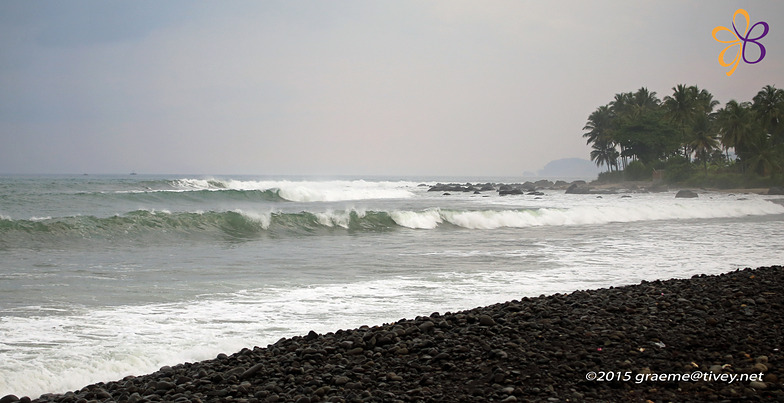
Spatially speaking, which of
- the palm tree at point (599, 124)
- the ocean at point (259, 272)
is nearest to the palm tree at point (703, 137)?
the palm tree at point (599, 124)

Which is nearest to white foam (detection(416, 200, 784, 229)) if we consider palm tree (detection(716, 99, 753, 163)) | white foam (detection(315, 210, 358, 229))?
white foam (detection(315, 210, 358, 229))

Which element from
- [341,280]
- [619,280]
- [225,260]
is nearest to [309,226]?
[225,260]

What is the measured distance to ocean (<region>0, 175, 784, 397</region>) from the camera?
6.05 metres

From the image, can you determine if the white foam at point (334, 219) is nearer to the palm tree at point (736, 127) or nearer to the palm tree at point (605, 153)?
the palm tree at point (736, 127)

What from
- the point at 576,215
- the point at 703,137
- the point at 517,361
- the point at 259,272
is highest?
the point at 703,137

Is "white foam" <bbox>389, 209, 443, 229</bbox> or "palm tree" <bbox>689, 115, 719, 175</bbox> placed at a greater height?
"palm tree" <bbox>689, 115, 719, 175</bbox>

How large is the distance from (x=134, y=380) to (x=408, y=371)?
224cm

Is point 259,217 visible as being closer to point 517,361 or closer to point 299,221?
point 299,221

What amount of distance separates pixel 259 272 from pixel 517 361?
24.1 feet

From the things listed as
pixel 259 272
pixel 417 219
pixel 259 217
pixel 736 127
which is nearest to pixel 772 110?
pixel 736 127

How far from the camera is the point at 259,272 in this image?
35.9 ft

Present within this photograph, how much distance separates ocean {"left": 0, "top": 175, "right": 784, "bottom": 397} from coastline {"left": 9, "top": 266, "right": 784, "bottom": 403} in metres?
1.13

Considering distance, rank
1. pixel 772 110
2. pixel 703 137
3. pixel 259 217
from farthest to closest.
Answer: pixel 703 137 < pixel 772 110 < pixel 259 217

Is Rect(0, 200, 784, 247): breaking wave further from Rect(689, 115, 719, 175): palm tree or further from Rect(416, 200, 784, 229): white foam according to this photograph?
Rect(689, 115, 719, 175): palm tree
